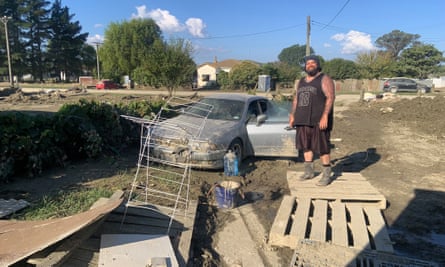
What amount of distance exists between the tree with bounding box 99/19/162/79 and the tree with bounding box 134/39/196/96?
33840 millimetres

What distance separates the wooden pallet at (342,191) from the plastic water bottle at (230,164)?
1.02 meters

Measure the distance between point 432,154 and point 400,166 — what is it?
1892mm

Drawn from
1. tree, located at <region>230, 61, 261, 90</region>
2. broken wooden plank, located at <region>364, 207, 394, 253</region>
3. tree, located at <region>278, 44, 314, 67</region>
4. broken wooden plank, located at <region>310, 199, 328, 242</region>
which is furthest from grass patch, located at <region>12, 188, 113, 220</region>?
tree, located at <region>278, 44, 314, 67</region>

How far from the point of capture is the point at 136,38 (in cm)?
5362

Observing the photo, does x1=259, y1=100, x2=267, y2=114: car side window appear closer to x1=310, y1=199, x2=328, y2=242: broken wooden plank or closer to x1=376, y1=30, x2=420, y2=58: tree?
x1=310, y1=199, x2=328, y2=242: broken wooden plank

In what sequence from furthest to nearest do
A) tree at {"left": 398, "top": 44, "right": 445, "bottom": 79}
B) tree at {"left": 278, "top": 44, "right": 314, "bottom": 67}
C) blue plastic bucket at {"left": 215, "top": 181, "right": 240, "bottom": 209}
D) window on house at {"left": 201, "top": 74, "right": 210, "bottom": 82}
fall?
tree at {"left": 278, "top": 44, "right": 314, "bottom": 67}
window on house at {"left": 201, "top": 74, "right": 210, "bottom": 82}
tree at {"left": 398, "top": 44, "right": 445, "bottom": 79}
blue plastic bucket at {"left": 215, "top": 181, "right": 240, "bottom": 209}

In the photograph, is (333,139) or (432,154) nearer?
(432,154)

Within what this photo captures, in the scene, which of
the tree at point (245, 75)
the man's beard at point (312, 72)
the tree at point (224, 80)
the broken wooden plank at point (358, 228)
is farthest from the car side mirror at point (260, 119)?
the tree at point (224, 80)

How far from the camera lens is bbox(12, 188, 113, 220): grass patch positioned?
3921 mm

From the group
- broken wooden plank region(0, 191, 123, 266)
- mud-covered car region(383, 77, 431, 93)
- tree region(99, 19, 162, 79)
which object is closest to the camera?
broken wooden plank region(0, 191, 123, 266)

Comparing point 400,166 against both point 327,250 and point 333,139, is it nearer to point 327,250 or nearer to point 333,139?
point 333,139

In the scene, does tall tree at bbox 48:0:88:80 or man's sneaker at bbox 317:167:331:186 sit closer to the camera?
man's sneaker at bbox 317:167:331:186

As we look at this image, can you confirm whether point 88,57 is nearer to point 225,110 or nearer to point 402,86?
point 402,86

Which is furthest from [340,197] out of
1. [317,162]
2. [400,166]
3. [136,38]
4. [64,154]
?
[136,38]
